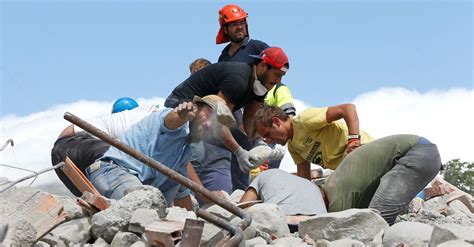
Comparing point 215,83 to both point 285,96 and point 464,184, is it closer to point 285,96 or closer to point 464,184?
point 285,96

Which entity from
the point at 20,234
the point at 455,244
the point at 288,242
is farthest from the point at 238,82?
the point at 455,244

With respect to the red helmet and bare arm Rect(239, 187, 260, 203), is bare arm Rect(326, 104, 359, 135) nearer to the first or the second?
bare arm Rect(239, 187, 260, 203)

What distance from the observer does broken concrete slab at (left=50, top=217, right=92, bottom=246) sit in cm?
493

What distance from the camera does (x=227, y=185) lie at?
6.83 meters

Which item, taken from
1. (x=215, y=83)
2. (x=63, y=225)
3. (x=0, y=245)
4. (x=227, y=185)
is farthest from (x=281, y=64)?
(x=0, y=245)

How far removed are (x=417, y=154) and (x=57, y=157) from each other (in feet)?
7.93

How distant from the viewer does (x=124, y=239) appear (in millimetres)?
4766

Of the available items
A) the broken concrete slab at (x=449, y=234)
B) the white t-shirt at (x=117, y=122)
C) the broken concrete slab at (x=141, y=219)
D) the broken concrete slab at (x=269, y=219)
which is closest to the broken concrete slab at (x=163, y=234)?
the broken concrete slab at (x=141, y=219)

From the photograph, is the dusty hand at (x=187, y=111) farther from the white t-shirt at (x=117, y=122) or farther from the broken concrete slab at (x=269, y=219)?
the white t-shirt at (x=117, y=122)

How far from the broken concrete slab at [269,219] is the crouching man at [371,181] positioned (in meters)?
0.44

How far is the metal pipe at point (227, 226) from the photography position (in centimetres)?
465

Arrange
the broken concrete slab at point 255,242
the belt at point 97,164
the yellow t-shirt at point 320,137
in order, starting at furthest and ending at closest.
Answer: the yellow t-shirt at point 320,137 → the belt at point 97,164 → the broken concrete slab at point 255,242

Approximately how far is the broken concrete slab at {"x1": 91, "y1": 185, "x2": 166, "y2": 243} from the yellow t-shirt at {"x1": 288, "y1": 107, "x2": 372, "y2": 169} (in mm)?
1672

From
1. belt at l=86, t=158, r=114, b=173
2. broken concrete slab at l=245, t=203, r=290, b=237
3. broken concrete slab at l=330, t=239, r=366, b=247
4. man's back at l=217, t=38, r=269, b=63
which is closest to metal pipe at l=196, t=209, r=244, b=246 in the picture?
broken concrete slab at l=245, t=203, r=290, b=237
